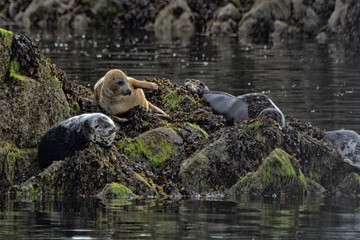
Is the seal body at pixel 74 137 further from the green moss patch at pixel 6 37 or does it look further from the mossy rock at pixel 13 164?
the green moss patch at pixel 6 37

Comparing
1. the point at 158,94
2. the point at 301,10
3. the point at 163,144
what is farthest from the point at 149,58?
the point at 163,144

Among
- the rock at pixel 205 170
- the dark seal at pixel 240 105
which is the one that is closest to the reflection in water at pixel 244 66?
the dark seal at pixel 240 105

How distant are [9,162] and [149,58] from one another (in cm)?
2425

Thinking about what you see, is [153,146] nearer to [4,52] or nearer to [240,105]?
[4,52]

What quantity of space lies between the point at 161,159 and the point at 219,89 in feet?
39.8

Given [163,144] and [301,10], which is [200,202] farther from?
[301,10]

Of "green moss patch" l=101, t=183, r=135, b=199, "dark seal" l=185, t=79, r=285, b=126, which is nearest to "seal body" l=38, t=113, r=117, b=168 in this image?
"green moss patch" l=101, t=183, r=135, b=199

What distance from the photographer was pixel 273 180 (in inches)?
433

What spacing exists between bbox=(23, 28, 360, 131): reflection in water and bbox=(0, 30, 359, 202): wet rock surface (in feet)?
16.1

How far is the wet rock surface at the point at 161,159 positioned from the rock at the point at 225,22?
39272 mm

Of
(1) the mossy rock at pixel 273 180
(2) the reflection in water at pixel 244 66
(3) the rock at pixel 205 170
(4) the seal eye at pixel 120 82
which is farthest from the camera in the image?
(2) the reflection in water at pixel 244 66

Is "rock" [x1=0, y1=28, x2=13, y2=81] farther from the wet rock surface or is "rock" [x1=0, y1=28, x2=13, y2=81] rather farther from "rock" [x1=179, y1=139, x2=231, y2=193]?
"rock" [x1=179, y1=139, x2=231, y2=193]

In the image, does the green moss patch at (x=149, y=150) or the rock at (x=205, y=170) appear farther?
the green moss patch at (x=149, y=150)

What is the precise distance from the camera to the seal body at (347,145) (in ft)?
40.1
